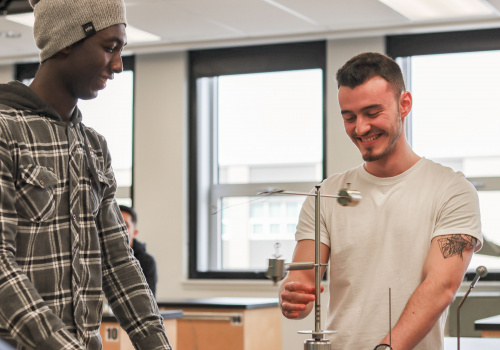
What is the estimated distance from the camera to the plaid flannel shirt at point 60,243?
1193mm

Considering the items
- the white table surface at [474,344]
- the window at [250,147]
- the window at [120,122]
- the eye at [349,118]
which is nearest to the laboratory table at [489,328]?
the white table surface at [474,344]

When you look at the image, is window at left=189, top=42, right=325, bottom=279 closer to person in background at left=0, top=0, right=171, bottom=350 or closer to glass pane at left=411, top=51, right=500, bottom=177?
glass pane at left=411, top=51, right=500, bottom=177

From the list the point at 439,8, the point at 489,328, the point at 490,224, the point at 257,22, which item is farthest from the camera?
the point at 490,224

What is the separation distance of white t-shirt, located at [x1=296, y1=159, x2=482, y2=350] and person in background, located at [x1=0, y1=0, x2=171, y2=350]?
0.53 metres

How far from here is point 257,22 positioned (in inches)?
238

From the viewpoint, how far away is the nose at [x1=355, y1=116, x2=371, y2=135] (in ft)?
5.69

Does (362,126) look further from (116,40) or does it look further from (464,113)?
(464,113)

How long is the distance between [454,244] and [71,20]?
0.91 meters

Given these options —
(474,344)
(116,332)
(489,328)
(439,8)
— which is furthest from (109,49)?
(439,8)

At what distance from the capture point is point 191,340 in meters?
5.52

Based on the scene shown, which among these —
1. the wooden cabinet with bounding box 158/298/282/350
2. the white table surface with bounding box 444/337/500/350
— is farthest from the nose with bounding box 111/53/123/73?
the wooden cabinet with bounding box 158/298/282/350

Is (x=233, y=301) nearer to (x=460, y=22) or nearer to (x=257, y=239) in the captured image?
(x=257, y=239)

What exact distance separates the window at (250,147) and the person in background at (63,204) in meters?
5.43

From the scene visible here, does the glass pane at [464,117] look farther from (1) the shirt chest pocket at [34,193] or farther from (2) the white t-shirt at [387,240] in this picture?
(1) the shirt chest pocket at [34,193]
